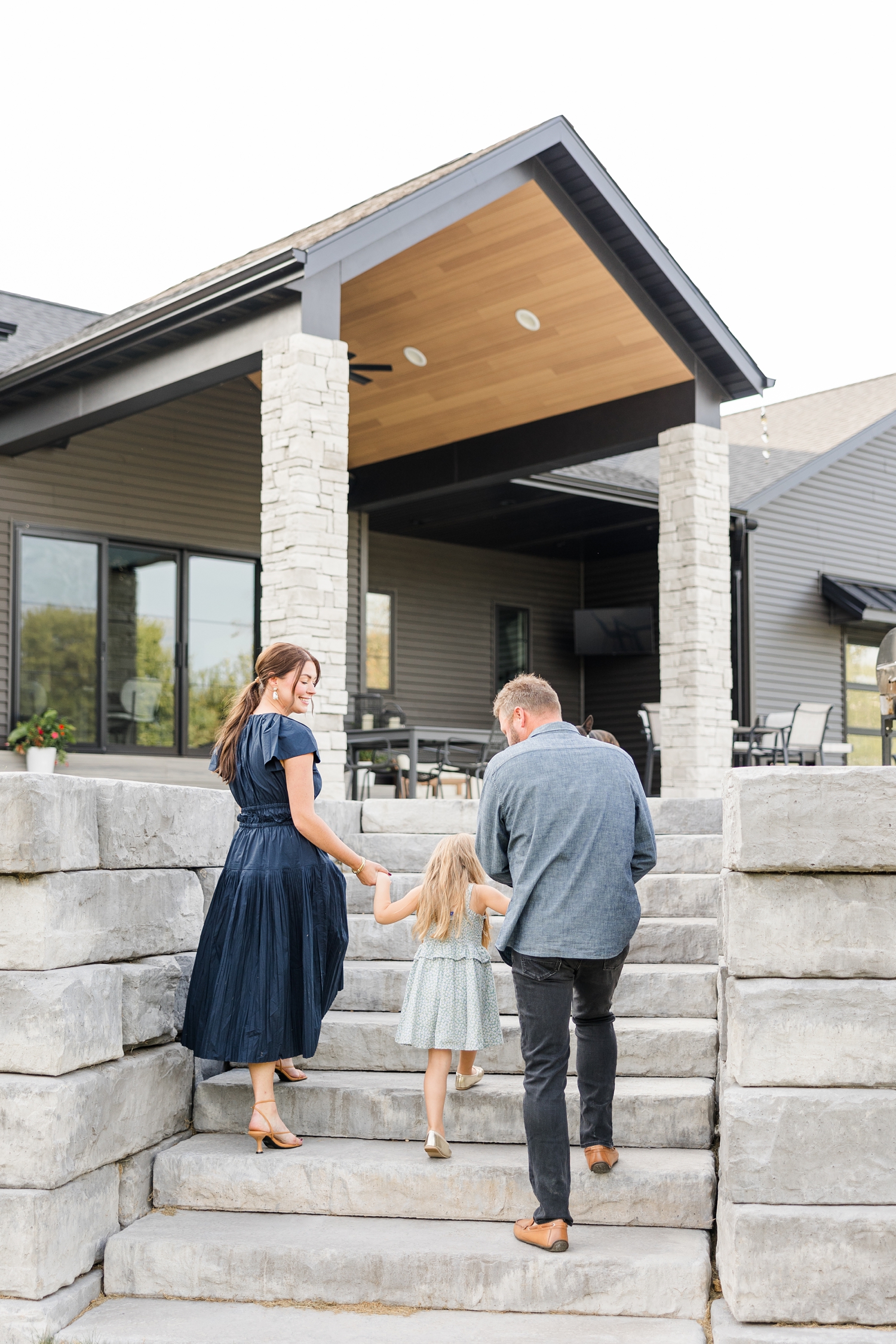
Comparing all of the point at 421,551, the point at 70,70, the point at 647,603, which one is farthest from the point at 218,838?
the point at 70,70

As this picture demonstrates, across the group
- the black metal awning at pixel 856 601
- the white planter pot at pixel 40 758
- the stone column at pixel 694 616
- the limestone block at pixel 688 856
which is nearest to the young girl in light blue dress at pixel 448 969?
the limestone block at pixel 688 856

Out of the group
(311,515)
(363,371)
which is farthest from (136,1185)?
(363,371)

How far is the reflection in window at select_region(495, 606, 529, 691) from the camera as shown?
1784 centimetres

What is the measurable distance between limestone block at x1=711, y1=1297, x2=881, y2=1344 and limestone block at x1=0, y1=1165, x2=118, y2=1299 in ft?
6.13

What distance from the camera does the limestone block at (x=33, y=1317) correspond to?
3.68m

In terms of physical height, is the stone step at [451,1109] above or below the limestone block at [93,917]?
below

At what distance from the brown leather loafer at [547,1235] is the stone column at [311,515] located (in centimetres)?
486

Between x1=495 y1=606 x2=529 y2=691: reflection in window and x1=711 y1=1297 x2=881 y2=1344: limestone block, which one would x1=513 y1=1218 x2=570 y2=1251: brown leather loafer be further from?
x1=495 y1=606 x2=529 y2=691: reflection in window

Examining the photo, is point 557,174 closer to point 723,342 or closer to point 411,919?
point 723,342

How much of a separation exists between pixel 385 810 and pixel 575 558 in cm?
1228

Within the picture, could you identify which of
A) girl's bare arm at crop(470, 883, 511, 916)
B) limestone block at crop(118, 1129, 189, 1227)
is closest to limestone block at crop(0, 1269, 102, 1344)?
limestone block at crop(118, 1129, 189, 1227)

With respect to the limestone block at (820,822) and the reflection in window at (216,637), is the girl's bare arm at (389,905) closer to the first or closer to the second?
the limestone block at (820,822)

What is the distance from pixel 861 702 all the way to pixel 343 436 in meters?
11.8

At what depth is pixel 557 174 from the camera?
404 inches
